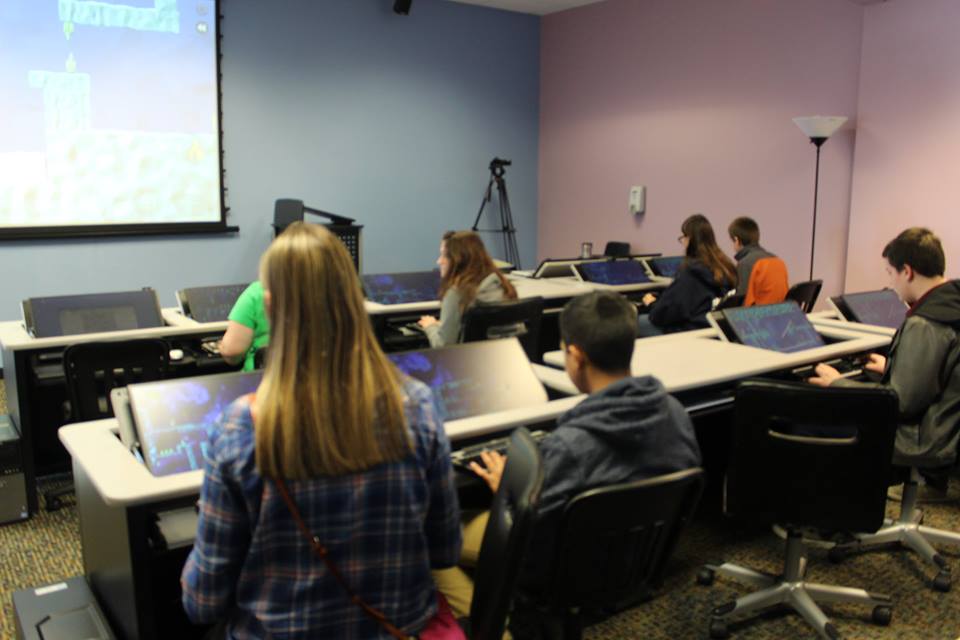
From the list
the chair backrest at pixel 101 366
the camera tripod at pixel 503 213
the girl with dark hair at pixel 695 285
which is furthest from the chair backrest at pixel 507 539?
the camera tripod at pixel 503 213

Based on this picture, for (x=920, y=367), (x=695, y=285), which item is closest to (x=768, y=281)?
(x=695, y=285)

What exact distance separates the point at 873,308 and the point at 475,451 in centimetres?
269

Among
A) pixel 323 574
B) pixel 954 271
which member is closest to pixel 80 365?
pixel 323 574

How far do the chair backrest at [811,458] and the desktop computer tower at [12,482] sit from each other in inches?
102

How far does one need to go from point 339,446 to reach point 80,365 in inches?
90.3

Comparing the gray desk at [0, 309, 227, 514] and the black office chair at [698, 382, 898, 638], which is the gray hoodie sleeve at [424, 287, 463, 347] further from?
the black office chair at [698, 382, 898, 638]

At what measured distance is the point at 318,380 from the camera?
1.19 meters

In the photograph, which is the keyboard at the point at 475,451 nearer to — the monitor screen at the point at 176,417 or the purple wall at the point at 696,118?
the monitor screen at the point at 176,417

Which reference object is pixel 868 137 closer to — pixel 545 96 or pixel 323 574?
pixel 545 96

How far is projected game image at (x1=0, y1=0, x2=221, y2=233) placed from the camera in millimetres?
5242

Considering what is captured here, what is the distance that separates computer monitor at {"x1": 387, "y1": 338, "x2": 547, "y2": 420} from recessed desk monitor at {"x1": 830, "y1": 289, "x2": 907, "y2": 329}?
2.12 meters

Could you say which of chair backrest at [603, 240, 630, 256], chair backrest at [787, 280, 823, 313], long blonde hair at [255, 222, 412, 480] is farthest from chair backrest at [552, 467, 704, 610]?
chair backrest at [603, 240, 630, 256]

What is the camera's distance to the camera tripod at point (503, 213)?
7.61m

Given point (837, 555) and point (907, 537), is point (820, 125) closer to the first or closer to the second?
point (907, 537)
